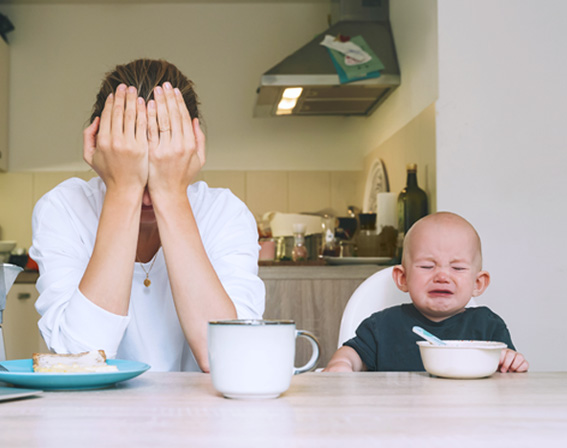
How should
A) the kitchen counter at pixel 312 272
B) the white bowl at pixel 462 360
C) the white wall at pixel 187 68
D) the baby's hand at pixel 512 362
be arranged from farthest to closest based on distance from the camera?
the white wall at pixel 187 68 < the kitchen counter at pixel 312 272 < the baby's hand at pixel 512 362 < the white bowl at pixel 462 360

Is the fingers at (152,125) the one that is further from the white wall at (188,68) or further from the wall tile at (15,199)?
the wall tile at (15,199)

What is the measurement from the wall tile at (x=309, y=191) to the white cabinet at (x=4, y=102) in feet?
4.99

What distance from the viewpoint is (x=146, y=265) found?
1.28 metres

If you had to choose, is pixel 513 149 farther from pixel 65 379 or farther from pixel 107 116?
pixel 65 379

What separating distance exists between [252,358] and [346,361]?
580 mm

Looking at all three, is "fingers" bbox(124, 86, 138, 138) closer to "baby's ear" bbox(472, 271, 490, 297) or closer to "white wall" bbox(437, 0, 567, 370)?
"baby's ear" bbox(472, 271, 490, 297)

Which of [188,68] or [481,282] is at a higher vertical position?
[188,68]

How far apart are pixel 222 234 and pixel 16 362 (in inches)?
18.5

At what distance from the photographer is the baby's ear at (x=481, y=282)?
1362mm

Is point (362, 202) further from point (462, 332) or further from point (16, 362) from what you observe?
point (16, 362)

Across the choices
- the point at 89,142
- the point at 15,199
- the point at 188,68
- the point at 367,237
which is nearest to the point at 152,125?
the point at 89,142

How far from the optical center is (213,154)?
145 inches

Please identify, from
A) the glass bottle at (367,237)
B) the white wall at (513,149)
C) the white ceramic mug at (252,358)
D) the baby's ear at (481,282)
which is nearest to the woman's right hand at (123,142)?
the white ceramic mug at (252,358)

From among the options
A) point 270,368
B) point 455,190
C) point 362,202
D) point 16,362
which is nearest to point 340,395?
point 270,368
